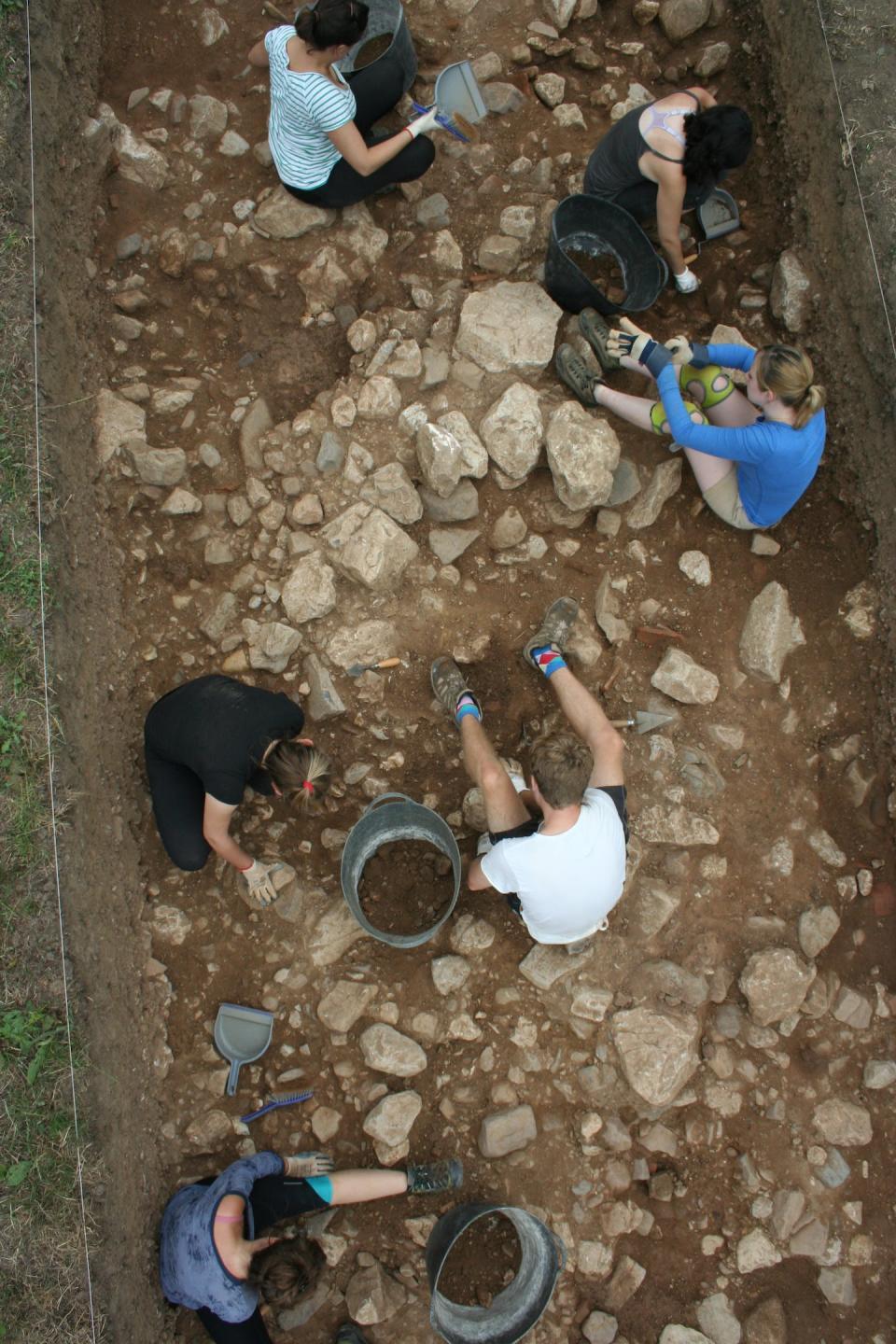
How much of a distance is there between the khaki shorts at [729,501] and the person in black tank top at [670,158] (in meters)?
1.13

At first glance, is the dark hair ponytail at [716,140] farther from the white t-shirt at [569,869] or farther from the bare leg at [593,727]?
the white t-shirt at [569,869]

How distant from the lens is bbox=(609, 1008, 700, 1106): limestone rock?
11.6ft

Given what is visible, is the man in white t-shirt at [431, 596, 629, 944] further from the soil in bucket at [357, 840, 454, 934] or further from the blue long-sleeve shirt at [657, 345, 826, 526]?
the blue long-sleeve shirt at [657, 345, 826, 526]

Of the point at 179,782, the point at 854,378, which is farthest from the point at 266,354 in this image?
the point at 854,378

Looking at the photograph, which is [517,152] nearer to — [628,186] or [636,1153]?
[628,186]

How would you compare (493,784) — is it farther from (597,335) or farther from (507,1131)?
(597,335)

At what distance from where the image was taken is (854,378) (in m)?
3.93

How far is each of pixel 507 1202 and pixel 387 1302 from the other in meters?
0.64

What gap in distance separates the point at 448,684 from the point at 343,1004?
1516 mm

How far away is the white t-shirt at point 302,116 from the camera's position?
3.46 meters

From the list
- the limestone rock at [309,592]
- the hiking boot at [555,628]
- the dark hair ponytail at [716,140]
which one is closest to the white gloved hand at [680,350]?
the dark hair ponytail at [716,140]

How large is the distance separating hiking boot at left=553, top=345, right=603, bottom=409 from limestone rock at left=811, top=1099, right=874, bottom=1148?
348 centimetres

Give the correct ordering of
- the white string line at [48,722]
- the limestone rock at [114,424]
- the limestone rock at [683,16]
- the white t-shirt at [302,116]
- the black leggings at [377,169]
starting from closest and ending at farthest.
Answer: the white string line at [48,722] → the white t-shirt at [302,116] → the limestone rock at [114,424] → the black leggings at [377,169] → the limestone rock at [683,16]

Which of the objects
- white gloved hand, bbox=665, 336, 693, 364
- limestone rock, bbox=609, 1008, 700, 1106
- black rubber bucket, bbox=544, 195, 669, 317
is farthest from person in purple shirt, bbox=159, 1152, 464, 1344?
black rubber bucket, bbox=544, 195, 669, 317
